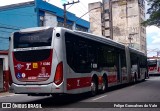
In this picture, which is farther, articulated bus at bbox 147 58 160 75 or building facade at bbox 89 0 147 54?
building facade at bbox 89 0 147 54

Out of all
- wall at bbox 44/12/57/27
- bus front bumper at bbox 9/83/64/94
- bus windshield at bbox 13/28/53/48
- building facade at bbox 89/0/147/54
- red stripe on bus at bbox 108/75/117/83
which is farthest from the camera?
building facade at bbox 89/0/147/54

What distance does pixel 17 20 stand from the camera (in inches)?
1409

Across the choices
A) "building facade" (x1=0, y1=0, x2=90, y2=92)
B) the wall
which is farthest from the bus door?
the wall

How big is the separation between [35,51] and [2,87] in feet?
42.7

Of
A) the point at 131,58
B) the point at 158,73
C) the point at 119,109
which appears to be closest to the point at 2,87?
the point at 131,58

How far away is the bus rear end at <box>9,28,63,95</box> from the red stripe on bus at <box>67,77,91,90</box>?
2.04 ft

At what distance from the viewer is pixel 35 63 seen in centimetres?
1261

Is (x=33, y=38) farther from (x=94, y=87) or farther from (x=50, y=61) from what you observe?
(x=94, y=87)

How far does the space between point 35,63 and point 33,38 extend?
3.52ft

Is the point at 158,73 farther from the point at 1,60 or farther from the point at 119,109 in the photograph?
the point at 119,109

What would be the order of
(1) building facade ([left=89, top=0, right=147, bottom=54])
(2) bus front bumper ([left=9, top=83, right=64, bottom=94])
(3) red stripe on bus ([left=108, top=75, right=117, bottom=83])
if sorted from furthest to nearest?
1. (1) building facade ([left=89, top=0, right=147, bottom=54])
2. (3) red stripe on bus ([left=108, top=75, right=117, bottom=83])
3. (2) bus front bumper ([left=9, top=83, right=64, bottom=94])

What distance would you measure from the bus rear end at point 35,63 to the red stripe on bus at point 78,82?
62 centimetres

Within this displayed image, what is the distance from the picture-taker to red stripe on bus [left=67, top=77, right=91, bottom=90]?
497 inches

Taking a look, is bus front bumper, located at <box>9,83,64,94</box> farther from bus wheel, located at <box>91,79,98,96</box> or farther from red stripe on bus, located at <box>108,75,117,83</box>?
red stripe on bus, located at <box>108,75,117,83</box>
